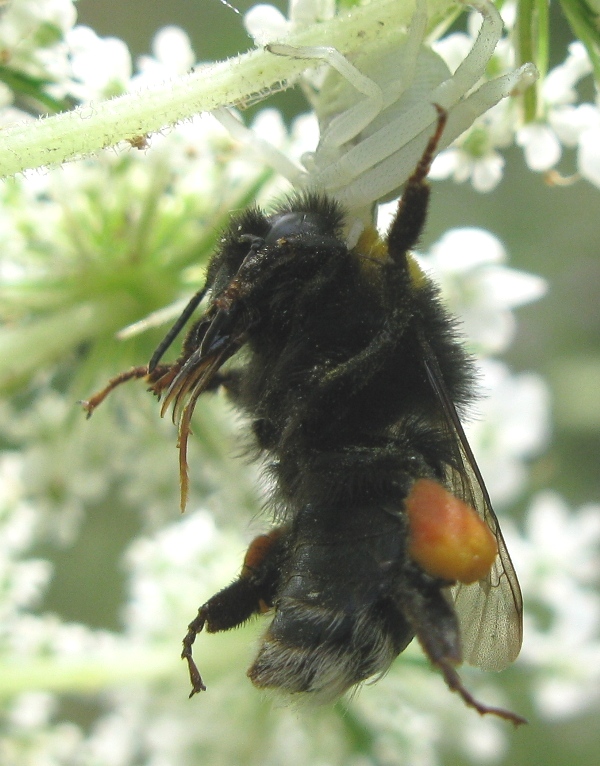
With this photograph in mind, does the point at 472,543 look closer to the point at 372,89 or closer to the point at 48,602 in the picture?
the point at 372,89

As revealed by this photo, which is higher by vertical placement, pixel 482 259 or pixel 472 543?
pixel 482 259

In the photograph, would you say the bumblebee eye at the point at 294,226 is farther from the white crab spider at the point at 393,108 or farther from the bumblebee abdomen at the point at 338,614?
the bumblebee abdomen at the point at 338,614

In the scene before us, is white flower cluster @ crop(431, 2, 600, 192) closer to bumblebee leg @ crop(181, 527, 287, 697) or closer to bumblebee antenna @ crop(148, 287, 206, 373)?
bumblebee antenna @ crop(148, 287, 206, 373)

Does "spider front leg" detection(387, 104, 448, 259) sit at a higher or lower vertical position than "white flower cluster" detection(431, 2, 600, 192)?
lower

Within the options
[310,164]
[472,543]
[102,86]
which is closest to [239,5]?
[102,86]

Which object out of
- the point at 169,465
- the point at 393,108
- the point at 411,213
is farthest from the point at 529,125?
the point at 169,465

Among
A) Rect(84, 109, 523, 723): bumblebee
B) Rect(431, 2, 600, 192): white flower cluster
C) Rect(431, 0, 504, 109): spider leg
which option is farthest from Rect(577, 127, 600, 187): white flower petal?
Rect(84, 109, 523, 723): bumblebee
